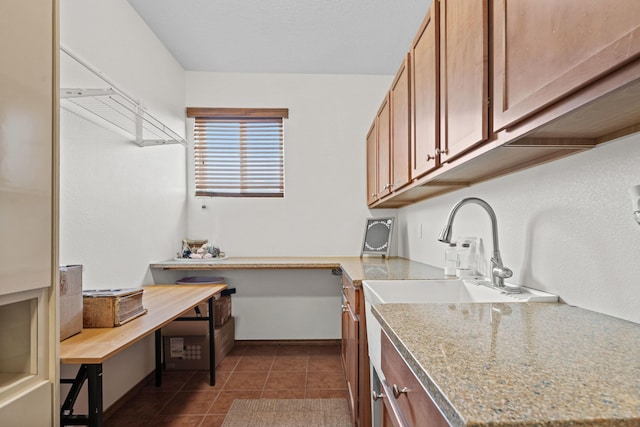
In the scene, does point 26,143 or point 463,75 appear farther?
point 463,75

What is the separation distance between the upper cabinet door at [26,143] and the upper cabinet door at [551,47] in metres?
1.33

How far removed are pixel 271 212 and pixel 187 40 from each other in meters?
1.67

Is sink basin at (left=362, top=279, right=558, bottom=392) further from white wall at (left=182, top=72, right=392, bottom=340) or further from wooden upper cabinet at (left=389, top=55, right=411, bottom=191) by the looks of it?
white wall at (left=182, top=72, right=392, bottom=340)

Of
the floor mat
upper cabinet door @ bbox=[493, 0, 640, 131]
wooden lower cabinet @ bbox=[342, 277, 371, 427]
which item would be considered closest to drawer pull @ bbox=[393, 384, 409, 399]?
upper cabinet door @ bbox=[493, 0, 640, 131]

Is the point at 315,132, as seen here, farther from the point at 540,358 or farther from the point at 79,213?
the point at 540,358

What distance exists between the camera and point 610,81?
576 mm

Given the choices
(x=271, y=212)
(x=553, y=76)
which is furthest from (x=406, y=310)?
(x=271, y=212)

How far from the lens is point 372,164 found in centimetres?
296

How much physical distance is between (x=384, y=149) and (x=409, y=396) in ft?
6.30

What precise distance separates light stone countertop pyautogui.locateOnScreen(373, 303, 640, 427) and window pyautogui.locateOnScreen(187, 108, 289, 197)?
8.45ft

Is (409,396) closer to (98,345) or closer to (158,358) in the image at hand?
(98,345)

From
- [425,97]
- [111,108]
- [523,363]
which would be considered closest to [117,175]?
[111,108]

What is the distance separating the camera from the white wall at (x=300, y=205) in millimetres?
3293

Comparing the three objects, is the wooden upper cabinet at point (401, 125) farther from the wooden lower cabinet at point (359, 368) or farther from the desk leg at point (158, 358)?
the desk leg at point (158, 358)
